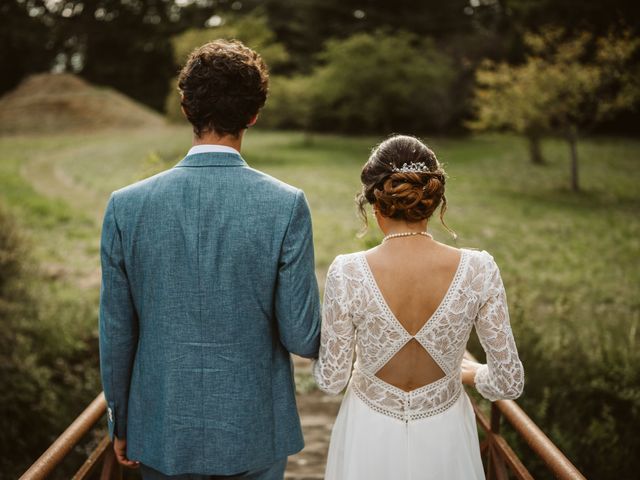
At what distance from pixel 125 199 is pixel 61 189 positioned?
13.4 meters

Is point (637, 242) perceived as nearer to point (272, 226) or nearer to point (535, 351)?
point (535, 351)

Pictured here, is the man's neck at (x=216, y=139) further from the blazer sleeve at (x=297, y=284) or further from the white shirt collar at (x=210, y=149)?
the blazer sleeve at (x=297, y=284)

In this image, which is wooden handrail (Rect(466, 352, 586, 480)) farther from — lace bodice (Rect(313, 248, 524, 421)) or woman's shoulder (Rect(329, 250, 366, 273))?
woman's shoulder (Rect(329, 250, 366, 273))

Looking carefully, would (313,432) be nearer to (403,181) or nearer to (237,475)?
(237,475)

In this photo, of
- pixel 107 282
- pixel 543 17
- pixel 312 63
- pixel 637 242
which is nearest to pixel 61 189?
pixel 637 242

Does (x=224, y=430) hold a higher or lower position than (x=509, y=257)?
higher

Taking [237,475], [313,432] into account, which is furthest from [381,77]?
[237,475]

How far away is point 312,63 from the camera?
28.7 meters

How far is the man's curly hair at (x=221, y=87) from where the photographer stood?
169cm

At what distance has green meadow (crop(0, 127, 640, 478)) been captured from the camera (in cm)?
429

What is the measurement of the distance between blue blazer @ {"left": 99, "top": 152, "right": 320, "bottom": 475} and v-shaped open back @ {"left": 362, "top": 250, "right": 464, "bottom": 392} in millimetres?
247

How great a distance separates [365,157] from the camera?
67.1 feet

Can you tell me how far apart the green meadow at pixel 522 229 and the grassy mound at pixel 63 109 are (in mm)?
1723

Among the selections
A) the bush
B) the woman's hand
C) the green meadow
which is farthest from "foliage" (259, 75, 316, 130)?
the woman's hand
